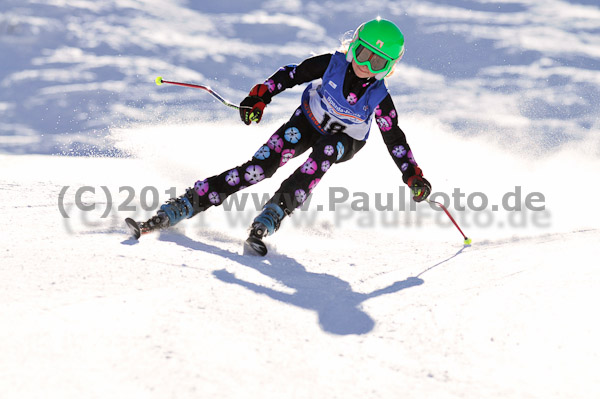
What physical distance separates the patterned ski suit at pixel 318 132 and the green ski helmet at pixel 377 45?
0.44ft

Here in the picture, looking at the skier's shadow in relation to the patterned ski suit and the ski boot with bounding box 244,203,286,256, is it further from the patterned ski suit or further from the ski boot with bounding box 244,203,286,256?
the patterned ski suit

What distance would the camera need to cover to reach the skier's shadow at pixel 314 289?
2.21m

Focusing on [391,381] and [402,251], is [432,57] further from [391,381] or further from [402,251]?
[391,381]

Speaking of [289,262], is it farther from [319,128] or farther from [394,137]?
[394,137]

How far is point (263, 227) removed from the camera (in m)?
3.09

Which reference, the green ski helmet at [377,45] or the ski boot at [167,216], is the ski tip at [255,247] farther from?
the green ski helmet at [377,45]

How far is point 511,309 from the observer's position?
2.18 m

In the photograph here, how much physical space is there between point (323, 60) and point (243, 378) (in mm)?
2315

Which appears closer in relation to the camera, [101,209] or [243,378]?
[243,378]

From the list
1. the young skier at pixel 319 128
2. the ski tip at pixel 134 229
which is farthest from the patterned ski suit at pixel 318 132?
the ski tip at pixel 134 229

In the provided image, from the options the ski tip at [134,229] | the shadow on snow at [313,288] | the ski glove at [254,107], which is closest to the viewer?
the shadow on snow at [313,288]

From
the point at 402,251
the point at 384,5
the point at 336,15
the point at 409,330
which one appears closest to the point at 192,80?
the point at 336,15

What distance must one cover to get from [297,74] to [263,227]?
108 cm

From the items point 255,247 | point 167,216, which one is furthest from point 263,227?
point 167,216
